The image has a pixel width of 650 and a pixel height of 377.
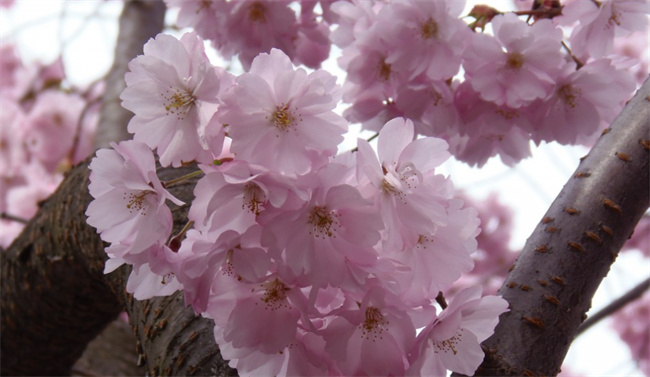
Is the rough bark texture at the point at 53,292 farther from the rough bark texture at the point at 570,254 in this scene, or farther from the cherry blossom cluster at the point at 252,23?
the rough bark texture at the point at 570,254

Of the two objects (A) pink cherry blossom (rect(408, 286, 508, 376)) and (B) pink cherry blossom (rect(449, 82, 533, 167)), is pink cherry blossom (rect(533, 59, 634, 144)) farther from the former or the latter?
(A) pink cherry blossom (rect(408, 286, 508, 376))

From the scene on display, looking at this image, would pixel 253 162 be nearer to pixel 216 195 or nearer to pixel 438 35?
pixel 216 195

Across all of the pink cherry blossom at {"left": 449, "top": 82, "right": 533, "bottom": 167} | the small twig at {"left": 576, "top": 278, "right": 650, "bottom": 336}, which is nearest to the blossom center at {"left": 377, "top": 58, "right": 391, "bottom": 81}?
the pink cherry blossom at {"left": 449, "top": 82, "right": 533, "bottom": 167}

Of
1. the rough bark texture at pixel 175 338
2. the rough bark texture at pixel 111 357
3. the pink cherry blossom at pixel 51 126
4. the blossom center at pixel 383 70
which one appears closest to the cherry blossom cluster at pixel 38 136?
the pink cherry blossom at pixel 51 126

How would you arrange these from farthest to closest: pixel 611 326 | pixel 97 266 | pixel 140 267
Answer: pixel 611 326
pixel 97 266
pixel 140 267

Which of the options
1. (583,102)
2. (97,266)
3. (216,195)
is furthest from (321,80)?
(97,266)
